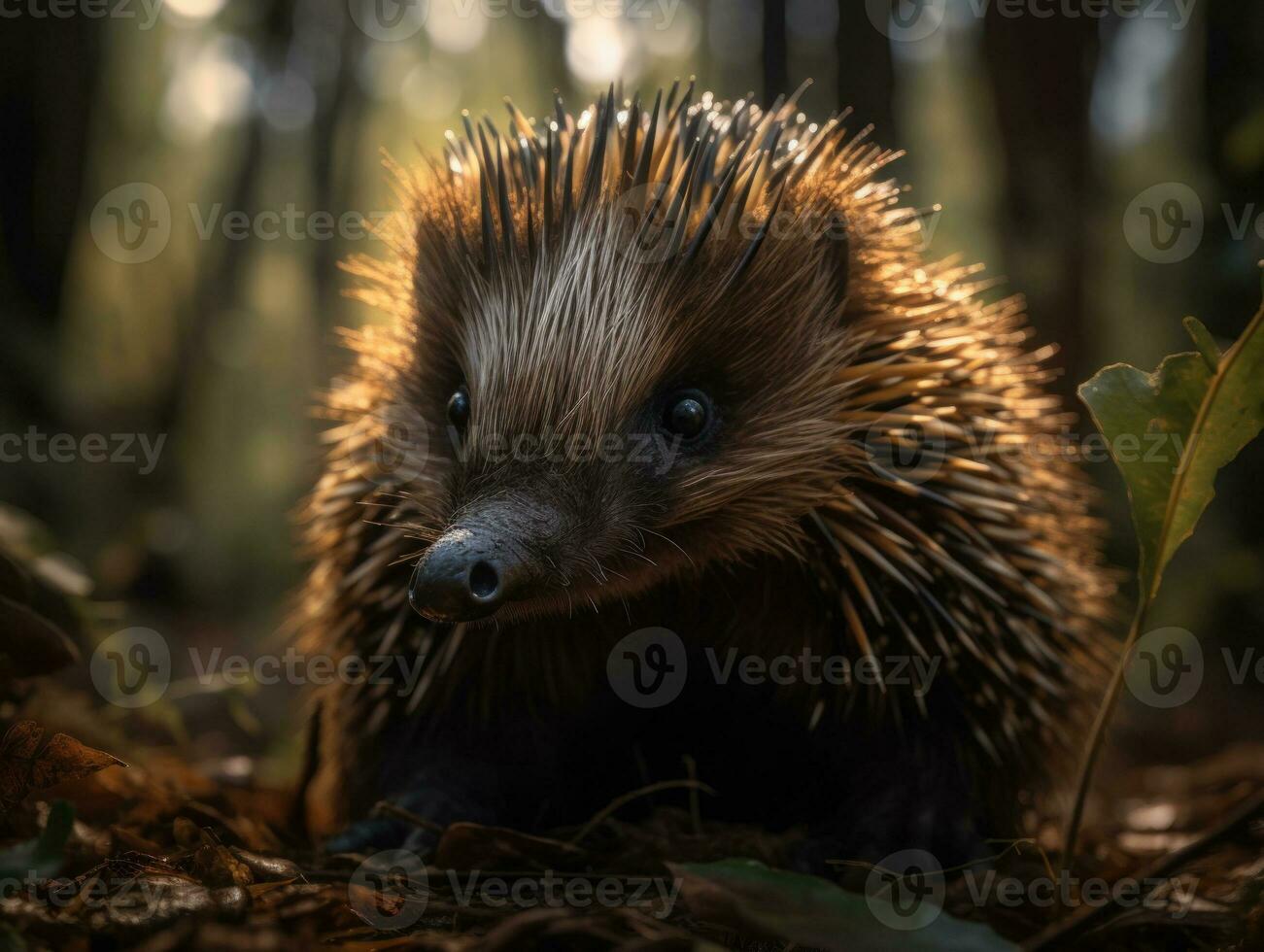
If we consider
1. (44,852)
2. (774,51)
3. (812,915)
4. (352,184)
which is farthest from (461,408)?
(352,184)

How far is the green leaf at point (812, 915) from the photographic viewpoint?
1752mm

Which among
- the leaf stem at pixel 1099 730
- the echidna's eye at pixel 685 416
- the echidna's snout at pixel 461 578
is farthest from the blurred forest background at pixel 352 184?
the leaf stem at pixel 1099 730

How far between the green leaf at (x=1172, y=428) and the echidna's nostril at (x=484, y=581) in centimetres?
128

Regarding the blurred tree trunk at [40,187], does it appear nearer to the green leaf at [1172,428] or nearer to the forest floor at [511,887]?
the forest floor at [511,887]

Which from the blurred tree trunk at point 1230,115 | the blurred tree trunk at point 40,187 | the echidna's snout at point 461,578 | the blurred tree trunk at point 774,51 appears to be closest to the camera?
the echidna's snout at point 461,578

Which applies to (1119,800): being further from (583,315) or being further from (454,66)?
(454,66)

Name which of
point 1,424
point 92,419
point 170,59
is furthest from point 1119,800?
point 170,59

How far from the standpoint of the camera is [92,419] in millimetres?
11141

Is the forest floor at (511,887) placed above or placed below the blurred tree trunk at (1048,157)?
below

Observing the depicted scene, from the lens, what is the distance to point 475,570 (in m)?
2.23

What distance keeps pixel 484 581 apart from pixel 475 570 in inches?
1.4

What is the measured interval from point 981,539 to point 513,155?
5.73 ft

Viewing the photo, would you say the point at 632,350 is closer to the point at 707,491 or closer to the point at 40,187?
the point at 707,491

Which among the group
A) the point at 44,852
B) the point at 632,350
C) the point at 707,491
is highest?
the point at 632,350
